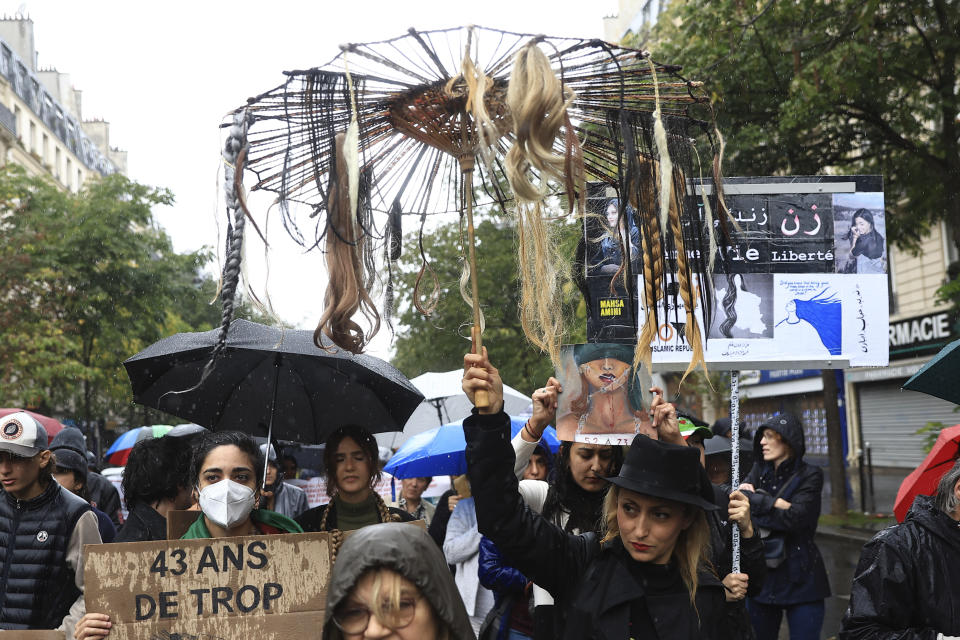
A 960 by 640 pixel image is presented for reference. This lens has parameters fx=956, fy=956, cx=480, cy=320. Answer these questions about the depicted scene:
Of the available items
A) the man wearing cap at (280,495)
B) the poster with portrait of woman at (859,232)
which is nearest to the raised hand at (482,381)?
the poster with portrait of woman at (859,232)

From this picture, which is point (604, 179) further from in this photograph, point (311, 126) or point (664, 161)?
point (311, 126)

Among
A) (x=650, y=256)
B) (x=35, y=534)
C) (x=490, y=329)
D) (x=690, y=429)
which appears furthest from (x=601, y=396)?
(x=490, y=329)

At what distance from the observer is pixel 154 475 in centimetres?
503

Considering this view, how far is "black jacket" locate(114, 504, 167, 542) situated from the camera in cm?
476

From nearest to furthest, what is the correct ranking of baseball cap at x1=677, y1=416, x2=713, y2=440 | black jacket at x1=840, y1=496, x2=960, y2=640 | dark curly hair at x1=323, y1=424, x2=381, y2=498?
black jacket at x1=840, y1=496, x2=960, y2=640 → dark curly hair at x1=323, y1=424, x2=381, y2=498 → baseball cap at x1=677, y1=416, x2=713, y2=440

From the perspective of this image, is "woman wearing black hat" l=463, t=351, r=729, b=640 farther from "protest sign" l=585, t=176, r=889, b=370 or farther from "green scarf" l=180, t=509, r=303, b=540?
"protest sign" l=585, t=176, r=889, b=370

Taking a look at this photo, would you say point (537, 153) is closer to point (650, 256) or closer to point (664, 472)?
point (650, 256)

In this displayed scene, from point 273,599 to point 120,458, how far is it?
1178 cm

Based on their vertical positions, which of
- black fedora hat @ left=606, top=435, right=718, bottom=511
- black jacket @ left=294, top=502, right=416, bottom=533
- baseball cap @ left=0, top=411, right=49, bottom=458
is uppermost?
baseball cap @ left=0, top=411, right=49, bottom=458

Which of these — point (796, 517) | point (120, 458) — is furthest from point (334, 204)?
point (120, 458)

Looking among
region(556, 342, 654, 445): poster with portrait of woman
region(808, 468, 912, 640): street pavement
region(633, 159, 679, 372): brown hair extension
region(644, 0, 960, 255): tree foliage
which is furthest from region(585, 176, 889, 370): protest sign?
region(644, 0, 960, 255): tree foliage

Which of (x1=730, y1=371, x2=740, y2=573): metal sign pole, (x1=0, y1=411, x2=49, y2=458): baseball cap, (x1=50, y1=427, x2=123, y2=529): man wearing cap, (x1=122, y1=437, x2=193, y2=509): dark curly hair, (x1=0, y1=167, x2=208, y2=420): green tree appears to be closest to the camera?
(x1=730, y1=371, x2=740, y2=573): metal sign pole

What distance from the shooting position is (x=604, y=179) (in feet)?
11.0

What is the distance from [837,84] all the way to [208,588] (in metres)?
10.4
